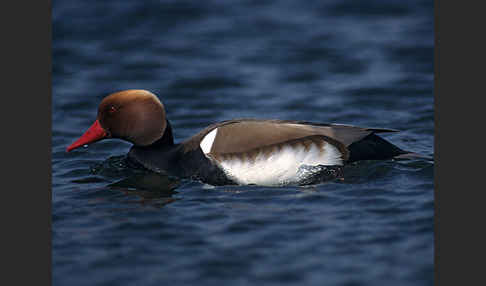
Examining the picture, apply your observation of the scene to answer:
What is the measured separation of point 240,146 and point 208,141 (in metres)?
0.34

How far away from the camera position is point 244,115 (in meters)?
9.24

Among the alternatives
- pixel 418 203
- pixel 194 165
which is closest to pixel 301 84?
pixel 194 165

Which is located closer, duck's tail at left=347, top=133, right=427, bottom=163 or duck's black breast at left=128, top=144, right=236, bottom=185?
duck's black breast at left=128, top=144, right=236, bottom=185

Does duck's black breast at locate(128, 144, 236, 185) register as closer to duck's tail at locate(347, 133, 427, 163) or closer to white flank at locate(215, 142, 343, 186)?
white flank at locate(215, 142, 343, 186)

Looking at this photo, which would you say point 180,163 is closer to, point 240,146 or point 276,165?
point 240,146

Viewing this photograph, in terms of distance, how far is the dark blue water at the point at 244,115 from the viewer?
514cm

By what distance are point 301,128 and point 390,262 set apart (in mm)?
2187

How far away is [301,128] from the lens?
22.7 feet

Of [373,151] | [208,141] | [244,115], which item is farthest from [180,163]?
[244,115]

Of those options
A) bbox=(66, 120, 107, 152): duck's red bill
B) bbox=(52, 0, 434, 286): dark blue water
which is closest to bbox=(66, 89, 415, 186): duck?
bbox=(66, 120, 107, 152): duck's red bill

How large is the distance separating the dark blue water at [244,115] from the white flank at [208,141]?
376 mm

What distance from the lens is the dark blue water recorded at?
5141mm

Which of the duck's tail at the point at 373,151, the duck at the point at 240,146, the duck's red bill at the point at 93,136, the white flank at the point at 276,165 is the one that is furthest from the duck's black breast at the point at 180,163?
the duck's tail at the point at 373,151

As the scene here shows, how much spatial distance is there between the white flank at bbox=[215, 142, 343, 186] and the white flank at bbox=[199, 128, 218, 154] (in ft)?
0.70
